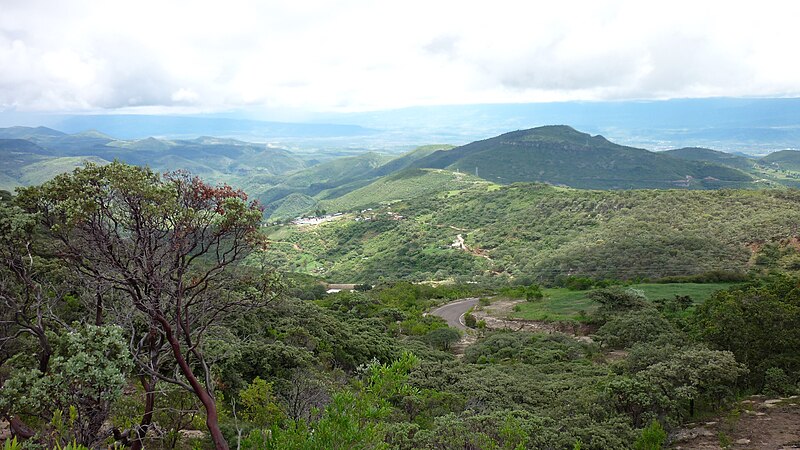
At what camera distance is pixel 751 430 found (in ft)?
42.3

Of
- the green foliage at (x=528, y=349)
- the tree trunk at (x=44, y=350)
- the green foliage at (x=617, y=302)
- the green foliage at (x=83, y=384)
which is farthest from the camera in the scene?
the green foliage at (x=617, y=302)

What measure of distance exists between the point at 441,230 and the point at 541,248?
2781 cm

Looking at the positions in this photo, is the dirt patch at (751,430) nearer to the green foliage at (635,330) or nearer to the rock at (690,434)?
the rock at (690,434)

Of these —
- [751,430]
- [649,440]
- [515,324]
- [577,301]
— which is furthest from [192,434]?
[577,301]

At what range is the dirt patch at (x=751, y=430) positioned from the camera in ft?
39.9

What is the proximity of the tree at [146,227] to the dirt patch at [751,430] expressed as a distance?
12973 millimetres

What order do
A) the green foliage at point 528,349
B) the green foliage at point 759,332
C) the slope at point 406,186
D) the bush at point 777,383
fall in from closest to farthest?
the bush at point 777,383 → the green foliage at point 759,332 → the green foliage at point 528,349 → the slope at point 406,186

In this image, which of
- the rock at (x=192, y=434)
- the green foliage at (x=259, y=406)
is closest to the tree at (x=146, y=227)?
the green foliage at (x=259, y=406)

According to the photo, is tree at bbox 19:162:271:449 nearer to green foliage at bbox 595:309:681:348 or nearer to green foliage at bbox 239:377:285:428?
green foliage at bbox 239:377:285:428

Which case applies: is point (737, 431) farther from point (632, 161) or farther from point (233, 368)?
point (632, 161)

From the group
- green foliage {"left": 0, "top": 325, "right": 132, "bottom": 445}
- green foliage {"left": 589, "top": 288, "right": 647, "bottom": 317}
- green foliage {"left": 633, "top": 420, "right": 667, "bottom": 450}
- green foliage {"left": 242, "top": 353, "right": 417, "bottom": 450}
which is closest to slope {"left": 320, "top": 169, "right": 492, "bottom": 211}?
green foliage {"left": 589, "top": 288, "right": 647, "bottom": 317}

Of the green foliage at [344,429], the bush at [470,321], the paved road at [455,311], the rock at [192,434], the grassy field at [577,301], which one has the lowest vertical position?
the paved road at [455,311]

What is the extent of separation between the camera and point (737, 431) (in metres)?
13.0

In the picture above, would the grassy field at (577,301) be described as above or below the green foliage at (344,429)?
below
